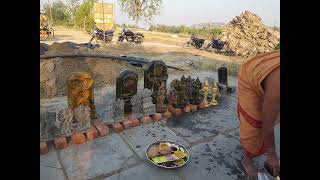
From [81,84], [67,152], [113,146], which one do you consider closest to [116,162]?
[113,146]

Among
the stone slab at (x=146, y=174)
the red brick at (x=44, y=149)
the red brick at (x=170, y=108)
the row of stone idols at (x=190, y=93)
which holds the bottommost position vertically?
the stone slab at (x=146, y=174)

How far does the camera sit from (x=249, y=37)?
50.3ft

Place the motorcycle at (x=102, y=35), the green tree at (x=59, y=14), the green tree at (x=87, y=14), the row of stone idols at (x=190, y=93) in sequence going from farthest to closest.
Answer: the green tree at (x=59, y=14)
the green tree at (x=87, y=14)
the motorcycle at (x=102, y=35)
the row of stone idols at (x=190, y=93)

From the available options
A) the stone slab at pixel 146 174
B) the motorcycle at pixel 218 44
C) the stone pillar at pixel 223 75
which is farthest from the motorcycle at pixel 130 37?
the stone slab at pixel 146 174

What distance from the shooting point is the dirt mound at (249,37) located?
49.2ft

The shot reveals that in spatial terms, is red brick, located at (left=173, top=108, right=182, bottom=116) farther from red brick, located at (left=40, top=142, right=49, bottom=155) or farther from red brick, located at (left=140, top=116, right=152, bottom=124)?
red brick, located at (left=40, top=142, right=49, bottom=155)

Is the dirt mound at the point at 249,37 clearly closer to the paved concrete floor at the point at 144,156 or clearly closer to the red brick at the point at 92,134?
the paved concrete floor at the point at 144,156

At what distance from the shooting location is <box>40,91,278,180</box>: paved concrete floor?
2994mm

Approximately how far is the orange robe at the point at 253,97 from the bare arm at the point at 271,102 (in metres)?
0.05

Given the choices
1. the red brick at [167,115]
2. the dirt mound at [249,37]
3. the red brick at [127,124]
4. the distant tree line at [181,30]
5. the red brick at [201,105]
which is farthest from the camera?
the distant tree line at [181,30]

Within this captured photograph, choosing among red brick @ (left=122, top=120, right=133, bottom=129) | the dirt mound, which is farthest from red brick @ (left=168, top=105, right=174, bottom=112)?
the dirt mound

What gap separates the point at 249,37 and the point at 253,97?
13865mm

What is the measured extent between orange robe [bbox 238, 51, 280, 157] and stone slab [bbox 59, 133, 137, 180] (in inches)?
54.1
